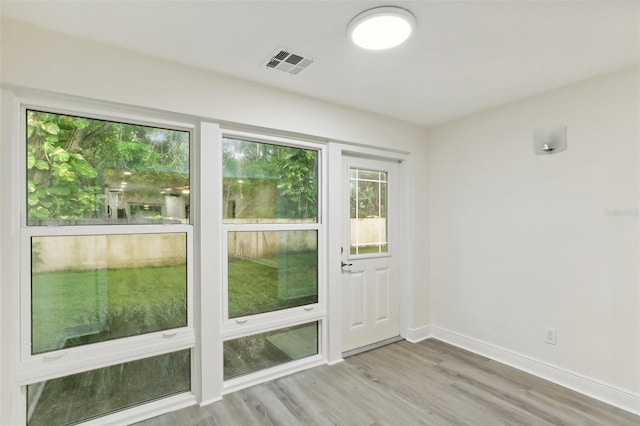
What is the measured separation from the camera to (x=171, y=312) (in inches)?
92.3

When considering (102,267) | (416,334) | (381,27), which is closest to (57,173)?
(102,267)

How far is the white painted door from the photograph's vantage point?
3.28m

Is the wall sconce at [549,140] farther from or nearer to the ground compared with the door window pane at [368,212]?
farther from the ground

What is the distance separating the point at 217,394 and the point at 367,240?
2.02 meters

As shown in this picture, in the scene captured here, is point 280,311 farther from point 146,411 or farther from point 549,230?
point 549,230

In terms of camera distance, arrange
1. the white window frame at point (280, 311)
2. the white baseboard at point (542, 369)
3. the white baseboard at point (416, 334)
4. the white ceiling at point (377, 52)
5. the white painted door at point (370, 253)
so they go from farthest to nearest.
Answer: the white baseboard at point (416, 334), the white painted door at point (370, 253), the white window frame at point (280, 311), the white baseboard at point (542, 369), the white ceiling at point (377, 52)

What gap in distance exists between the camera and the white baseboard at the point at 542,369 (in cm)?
230

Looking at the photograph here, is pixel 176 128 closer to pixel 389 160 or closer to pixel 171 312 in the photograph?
pixel 171 312

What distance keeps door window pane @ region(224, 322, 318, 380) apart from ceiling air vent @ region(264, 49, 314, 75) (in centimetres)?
221

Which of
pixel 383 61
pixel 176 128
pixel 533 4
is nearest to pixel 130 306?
pixel 176 128

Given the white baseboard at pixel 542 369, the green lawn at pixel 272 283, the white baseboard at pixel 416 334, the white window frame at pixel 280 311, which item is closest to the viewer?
the white baseboard at pixel 542 369

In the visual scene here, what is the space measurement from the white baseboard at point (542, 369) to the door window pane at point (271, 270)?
5.07 ft

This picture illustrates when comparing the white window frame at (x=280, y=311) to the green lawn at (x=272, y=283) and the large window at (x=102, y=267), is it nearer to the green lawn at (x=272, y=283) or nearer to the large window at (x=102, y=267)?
the green lawn at (x=272, y=283)

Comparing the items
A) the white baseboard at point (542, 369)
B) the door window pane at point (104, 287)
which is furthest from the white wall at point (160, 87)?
the white baseboard at point (542, 369)
